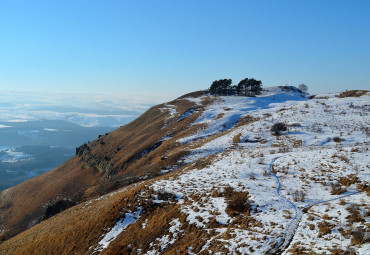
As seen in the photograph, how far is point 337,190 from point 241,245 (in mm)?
7701

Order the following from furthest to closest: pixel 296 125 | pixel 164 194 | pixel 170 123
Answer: pixel 170 123
pixel 296 125
pixel 164 194

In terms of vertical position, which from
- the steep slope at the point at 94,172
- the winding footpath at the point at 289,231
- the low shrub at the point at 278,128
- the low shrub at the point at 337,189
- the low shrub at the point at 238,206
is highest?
the low shrub at the point at 278,128

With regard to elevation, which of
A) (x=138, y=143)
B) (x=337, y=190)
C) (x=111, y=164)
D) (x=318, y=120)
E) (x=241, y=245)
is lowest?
(x=111, y=164)

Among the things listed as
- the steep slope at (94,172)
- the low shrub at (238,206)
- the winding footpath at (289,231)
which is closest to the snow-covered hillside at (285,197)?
the winding footpath at (289,231)

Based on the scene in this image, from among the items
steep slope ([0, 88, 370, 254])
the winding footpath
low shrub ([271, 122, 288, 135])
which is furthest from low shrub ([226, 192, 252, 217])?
low shrub ([271, 122, 288, 135])

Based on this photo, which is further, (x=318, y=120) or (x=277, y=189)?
(x=318, y=120)

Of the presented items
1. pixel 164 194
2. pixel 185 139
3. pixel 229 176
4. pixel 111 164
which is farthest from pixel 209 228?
pixel 111 164

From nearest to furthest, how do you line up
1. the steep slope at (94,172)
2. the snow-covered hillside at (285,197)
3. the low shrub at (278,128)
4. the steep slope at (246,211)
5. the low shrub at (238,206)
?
the snow-covered hillside at (285,197) < the steep slope at (246,211) < the low shrub at (238,206) < the low shrub at (278,128) < the steep slope at (94,172)

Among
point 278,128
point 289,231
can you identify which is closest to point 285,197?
point 289,231

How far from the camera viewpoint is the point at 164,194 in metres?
16.3

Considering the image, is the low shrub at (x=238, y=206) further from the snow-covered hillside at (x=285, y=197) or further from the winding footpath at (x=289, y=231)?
the winding footpath at (x=289, y=231)

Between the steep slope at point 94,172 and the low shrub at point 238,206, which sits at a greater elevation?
the low shrub at point 238,206

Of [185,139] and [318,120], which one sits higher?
[318,120]

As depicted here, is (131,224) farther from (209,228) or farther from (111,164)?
(111,164)
